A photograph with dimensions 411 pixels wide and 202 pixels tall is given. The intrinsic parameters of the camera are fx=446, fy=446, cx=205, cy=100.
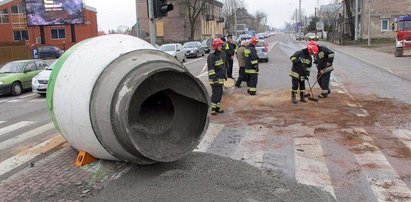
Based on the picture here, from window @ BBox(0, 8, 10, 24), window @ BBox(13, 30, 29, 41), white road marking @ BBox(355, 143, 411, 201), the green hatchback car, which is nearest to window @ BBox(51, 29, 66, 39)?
window @ BBox(13, 30, 29, 41)

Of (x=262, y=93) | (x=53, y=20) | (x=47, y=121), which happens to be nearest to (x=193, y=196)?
(x=47, y=121)

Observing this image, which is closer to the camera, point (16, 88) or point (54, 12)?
point (16, 88)

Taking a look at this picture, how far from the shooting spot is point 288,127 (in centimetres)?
902

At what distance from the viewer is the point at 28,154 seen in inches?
303

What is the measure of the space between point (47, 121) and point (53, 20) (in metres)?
38.5

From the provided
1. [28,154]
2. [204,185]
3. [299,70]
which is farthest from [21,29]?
[204,185]

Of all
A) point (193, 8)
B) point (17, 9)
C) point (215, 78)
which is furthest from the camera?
point (193, 8)

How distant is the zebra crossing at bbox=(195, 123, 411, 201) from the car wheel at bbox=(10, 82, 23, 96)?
1113 cm

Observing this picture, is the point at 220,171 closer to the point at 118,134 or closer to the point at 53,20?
the point at 118,134

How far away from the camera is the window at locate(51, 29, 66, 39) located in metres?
56.8

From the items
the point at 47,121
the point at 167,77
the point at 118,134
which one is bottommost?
the point at 47,121

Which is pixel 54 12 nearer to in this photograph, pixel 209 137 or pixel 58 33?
pixel 58 33

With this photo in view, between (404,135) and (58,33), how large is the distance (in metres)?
54.6

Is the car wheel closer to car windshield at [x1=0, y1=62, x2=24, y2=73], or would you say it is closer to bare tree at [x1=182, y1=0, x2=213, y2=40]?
car windshield at [x1=0, y1=62, x2=24, y2=73]
